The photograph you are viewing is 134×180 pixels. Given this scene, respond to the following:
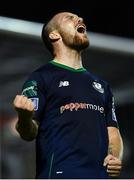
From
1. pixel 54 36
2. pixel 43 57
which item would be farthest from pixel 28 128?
pixel 43 57

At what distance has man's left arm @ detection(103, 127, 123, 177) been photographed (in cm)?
181

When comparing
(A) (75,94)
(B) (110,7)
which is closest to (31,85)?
(A) (75,94)

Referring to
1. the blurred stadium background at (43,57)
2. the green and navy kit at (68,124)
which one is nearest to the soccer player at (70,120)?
the green and navy kit at (68,124)

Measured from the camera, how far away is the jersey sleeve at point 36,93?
1.81 metres

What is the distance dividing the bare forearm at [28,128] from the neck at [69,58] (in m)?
0.28

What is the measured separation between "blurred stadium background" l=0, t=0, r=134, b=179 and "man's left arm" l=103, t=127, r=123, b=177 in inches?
51.2

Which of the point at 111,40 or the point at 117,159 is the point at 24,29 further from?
the point at 117,159

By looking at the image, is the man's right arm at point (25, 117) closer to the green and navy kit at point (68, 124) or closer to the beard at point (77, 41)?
the green and navy kit at point (68, 124)

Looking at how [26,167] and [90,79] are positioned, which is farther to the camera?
[26,167]

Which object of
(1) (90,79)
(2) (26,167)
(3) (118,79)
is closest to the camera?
(1) (90,79)

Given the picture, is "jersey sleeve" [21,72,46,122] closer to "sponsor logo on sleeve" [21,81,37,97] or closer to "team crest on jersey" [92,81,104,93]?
"sponsor logo on sleeve" [21,81,37,97]

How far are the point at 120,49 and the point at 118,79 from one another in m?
0.18

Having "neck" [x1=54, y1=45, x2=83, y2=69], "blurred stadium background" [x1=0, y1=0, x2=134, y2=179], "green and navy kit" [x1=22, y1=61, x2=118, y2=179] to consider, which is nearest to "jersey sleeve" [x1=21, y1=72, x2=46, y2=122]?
"green and navy kit" [x1=22, y1=61, x2=118, y2=179]

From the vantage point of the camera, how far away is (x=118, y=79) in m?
3.70
